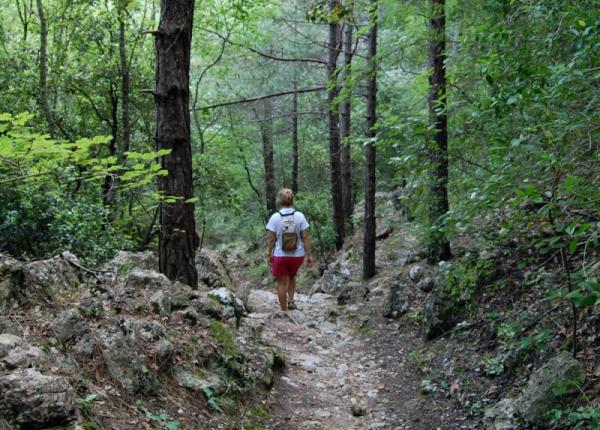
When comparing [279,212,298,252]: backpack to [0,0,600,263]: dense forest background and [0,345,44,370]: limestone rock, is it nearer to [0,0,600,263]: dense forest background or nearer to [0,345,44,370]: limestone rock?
[0,0,600,263]: dense forest background

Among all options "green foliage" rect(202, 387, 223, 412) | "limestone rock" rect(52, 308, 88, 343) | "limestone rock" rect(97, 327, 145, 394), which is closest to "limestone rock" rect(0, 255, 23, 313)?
"limestone rock" rect(52, 308, 88, 343)

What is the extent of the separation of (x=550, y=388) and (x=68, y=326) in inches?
132

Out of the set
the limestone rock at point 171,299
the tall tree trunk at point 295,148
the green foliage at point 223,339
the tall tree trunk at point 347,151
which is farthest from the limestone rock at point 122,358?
the tall tree trunk at point 295,148

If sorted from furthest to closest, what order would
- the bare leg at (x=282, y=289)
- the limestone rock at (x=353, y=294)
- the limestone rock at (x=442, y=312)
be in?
1. the limestone rock at (x=353, y=294)
2. the bare leg at (x=282, y=289)
3. the limestone rock at (x=442, y=312)

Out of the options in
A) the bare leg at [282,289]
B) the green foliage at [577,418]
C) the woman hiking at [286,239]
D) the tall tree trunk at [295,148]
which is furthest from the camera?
the tall tree trunk at [295,148]

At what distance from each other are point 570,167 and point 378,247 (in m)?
9.77

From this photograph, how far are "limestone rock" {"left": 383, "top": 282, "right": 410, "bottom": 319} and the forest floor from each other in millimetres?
→ 122

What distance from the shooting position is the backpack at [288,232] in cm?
779

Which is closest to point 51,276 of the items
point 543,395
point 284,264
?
point 543,395

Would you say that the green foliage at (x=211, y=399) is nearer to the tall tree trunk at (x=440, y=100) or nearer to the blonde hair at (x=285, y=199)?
the tall tree trunk at (x=440, y=100)

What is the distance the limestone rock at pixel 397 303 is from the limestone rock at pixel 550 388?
11.3ft

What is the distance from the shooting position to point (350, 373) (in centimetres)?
573

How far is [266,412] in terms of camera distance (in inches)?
168

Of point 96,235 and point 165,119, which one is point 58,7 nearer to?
point 96,235
